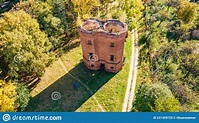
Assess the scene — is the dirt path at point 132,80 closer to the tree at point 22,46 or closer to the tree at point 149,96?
the tree at point 149,96

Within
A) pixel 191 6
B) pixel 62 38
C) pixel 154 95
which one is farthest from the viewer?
pixel 191 6

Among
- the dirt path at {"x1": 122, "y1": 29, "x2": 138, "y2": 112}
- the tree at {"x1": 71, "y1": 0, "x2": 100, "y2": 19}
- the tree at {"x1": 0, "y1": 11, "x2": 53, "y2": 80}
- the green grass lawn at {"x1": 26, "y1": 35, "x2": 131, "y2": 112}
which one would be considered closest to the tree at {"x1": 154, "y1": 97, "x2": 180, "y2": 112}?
→ the dirt path at {"x1": 122, "y1": 29, "x2": 138, "y2": 112}

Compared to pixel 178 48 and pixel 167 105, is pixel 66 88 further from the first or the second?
pixel 178 48

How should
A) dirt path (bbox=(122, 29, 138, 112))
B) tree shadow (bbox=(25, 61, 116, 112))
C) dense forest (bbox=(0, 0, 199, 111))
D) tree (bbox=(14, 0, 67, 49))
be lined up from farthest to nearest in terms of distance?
tree (bbox=(14, 0, 67, 49))
dirt path (bbox=(122, 29, 138, 112))
tree shadow (bbox=(25, 61, 116, 112))
dense forest (bbox=(0, 0, 199, 111))

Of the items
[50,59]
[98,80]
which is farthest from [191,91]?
[50,59]

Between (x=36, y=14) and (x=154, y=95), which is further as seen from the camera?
(x=36, y=14)

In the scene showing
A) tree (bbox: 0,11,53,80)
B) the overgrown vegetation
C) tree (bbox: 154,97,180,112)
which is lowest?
the overgrown vegetation

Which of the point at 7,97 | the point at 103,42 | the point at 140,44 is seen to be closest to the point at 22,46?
the point at 7,97

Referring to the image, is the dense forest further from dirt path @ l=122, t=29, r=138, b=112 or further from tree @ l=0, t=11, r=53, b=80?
dirt path @ l=122, t=29, r=138, b=112
